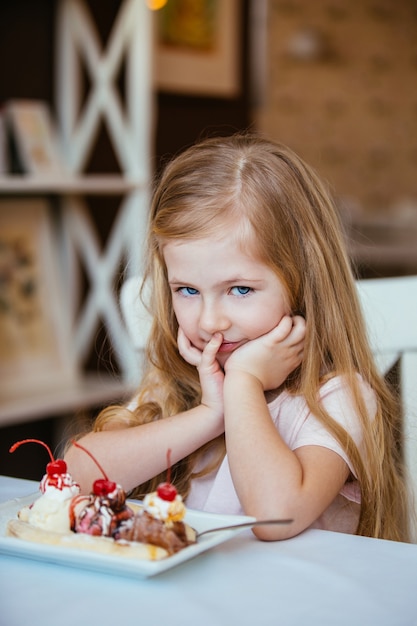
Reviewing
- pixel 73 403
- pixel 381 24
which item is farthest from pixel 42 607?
pixel 381 24

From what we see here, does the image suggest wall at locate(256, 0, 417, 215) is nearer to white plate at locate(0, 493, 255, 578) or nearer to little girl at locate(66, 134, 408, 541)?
little girl at locate(66, 134, 408, 541)

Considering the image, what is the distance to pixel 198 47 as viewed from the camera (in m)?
3.72

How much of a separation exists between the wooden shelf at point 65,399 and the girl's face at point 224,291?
139cm

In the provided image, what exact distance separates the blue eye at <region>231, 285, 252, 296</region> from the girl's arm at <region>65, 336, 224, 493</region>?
0.06 metres

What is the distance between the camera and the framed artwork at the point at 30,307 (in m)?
2.89

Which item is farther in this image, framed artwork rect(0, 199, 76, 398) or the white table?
framed artwork rect(0, 199, 76, 398)

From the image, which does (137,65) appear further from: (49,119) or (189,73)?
(189,73)

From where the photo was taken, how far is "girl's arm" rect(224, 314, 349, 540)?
98 cm

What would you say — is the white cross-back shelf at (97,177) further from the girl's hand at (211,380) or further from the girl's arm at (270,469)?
the girl's arm at (270,469)

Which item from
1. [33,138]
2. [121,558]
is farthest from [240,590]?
[33,138]

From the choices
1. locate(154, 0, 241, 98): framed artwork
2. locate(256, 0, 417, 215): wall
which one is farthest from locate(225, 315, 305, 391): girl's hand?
locate(256, 0, 417, 215): wall

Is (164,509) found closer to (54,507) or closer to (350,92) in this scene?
(54,507)

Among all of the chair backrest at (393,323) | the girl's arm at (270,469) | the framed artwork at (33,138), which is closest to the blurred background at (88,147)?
the framed artwork at (33,138)

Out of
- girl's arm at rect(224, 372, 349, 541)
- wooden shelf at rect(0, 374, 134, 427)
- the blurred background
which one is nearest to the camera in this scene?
girl's arm at rect(224, 372, 349, 541)
